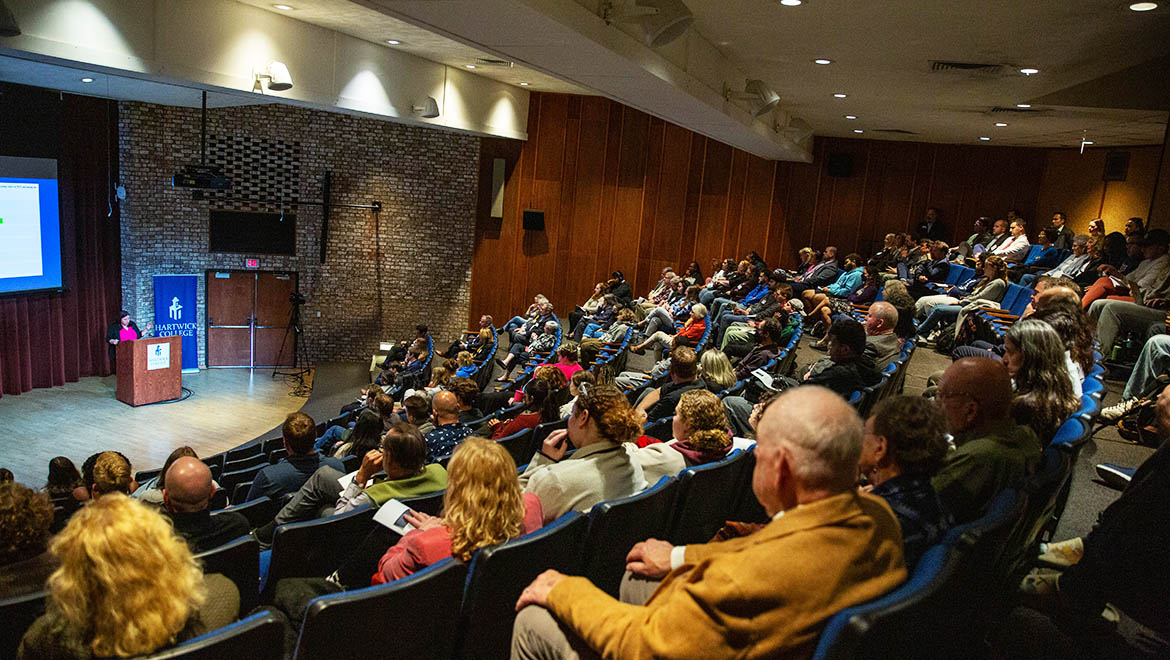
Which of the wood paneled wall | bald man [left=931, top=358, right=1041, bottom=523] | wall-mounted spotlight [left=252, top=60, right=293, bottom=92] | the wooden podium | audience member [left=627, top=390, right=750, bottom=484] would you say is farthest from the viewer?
the wood paneled wall

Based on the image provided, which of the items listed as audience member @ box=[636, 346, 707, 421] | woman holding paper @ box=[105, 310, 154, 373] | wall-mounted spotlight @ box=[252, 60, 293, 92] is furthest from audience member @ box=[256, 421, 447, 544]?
woman holding paper @ box=[105, 310, 154, 373]

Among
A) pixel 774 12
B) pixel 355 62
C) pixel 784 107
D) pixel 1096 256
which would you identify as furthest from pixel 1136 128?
pixel 355 62

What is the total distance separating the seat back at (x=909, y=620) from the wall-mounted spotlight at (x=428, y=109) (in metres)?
11.0

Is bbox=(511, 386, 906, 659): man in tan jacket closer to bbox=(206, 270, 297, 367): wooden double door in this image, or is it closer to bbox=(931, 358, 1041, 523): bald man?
bbox=(931, 358, 1041, 523): bald man

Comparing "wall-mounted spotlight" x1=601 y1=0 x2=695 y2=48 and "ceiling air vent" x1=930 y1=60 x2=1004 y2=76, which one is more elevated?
"ceiling air vent" x1=930 y1=60 x2=1004 y2=76

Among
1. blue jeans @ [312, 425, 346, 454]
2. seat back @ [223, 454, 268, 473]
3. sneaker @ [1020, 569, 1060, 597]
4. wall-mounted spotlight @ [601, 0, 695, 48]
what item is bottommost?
seat back @ [223, 454, 268, 473]

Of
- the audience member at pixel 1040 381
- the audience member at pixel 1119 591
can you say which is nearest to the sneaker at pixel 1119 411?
the audience member at pixel 1040 381

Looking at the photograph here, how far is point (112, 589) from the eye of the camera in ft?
5.65

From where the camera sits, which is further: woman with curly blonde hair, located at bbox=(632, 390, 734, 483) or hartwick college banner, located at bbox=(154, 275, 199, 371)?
hartwick college banner, located at bbox=(154, 275, 199, 371)

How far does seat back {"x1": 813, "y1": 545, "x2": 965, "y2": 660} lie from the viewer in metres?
1.44

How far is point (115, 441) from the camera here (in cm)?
977

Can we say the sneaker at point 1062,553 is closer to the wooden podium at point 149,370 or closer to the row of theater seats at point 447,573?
the row of theater seats at point 447,573

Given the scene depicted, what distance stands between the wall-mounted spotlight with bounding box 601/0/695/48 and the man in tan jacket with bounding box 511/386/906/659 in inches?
154

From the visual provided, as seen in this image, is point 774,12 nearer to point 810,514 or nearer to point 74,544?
point 810,514
